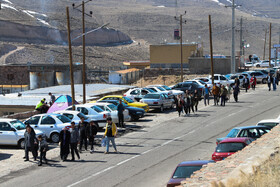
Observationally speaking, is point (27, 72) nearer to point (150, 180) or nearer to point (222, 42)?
point (150, 180)

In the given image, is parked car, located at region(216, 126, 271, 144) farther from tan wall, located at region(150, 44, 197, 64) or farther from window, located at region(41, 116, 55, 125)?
tan wall, located at region(150, 44, 197, 64)

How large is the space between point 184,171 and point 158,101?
20.3 meters

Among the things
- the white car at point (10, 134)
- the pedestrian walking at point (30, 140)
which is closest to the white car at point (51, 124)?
the white car at point (10, 134)

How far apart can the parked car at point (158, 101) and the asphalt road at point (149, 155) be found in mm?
1997

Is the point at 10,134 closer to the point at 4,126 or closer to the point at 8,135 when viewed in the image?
the point at 8,135

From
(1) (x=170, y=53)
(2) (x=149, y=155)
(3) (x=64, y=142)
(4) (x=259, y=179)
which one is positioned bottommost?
(2) (x=149, y=155)

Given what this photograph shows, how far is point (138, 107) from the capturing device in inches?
1248

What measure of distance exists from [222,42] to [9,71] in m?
104

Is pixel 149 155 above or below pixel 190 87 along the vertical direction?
below

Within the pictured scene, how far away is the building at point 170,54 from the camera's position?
3073 inches

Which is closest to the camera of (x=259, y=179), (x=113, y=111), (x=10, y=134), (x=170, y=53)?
(x=259, y=179)

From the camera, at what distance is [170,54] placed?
258ft

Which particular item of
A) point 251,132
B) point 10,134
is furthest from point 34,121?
point 251,132

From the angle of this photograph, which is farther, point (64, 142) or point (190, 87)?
point (190, 87)
